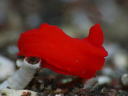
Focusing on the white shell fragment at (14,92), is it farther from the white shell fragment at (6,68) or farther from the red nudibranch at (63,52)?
the white shell fragment at (6,68)

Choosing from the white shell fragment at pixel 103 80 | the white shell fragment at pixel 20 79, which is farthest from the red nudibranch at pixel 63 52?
the white shell fragment at pixel 103 80

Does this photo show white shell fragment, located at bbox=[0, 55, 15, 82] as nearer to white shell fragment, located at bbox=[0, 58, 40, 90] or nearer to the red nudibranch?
white shell fragment, located at bbox=[0, 58, 40, 90]

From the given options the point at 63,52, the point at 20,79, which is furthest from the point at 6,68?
the point at 63,52

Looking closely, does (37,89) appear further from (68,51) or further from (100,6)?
(100,6)

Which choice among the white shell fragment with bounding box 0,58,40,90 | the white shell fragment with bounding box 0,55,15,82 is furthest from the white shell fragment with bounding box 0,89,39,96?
the white shell fragment with bounding box 0,55,15,82

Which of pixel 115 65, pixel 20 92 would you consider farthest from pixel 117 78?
pixel 20 92
